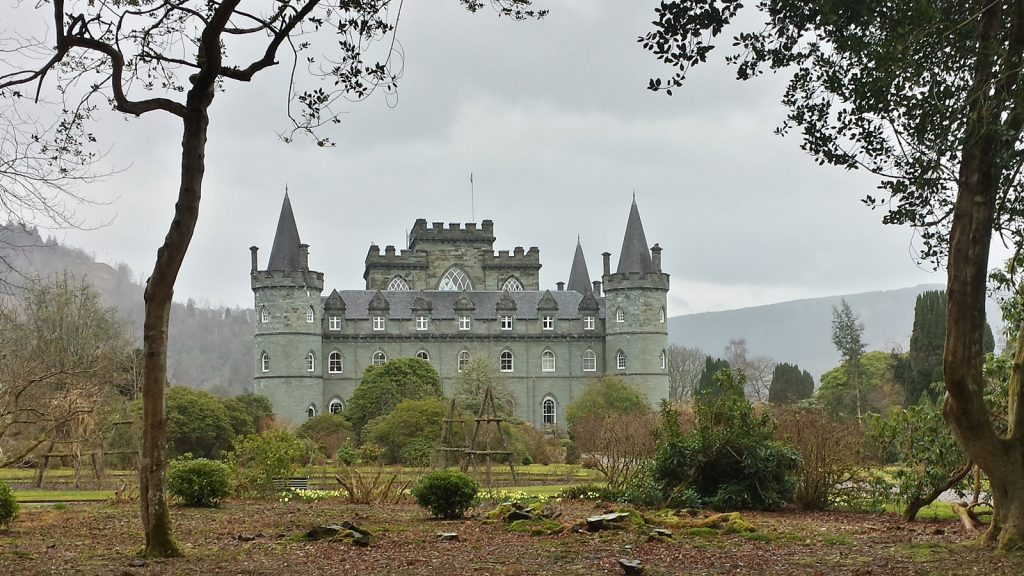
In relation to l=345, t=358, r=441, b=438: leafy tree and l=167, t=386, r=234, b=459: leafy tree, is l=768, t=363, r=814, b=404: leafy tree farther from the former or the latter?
l=167, t=386, r=234, b=459: leafy tree

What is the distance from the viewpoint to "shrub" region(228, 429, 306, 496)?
18484 mm

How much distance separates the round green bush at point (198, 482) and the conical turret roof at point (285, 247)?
39.0 meters

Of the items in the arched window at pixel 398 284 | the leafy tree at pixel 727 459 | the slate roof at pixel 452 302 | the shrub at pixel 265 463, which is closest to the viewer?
the leafy tree at pixel 727 459

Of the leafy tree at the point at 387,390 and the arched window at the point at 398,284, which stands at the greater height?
the arched window at the point at 398,284

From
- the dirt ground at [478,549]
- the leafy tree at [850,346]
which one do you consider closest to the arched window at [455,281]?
the leafy tree at [850,346]

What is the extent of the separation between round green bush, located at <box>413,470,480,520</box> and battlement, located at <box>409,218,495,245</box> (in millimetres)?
50251

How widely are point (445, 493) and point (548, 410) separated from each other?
44390 millimetres

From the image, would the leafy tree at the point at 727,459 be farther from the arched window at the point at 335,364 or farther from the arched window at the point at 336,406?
the arched window at the point at 335,364

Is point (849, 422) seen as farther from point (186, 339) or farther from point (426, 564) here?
point (186, 339)

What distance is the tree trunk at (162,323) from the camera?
947cm

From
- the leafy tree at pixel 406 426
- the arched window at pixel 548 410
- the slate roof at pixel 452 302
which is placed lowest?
the leafy tree at pixel 406 426

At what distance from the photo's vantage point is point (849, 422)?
1641 centimetres

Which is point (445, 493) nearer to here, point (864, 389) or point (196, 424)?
point (196, 424)

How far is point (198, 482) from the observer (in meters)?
16.0
